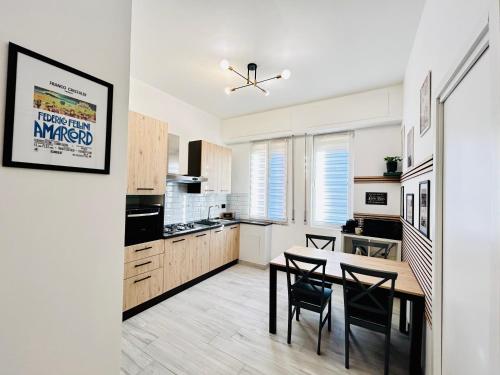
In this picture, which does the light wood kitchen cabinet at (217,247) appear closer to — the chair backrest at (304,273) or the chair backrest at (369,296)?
the chair backrest at (304,273)

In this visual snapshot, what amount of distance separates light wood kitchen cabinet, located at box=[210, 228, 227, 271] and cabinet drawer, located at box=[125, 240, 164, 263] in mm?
1049

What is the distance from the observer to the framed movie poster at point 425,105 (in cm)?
165

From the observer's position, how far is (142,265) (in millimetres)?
2654

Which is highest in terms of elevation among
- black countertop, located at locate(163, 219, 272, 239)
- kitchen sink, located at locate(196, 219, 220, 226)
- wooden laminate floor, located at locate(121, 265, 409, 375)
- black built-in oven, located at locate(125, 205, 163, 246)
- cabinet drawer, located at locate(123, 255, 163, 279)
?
black built-in oven, located at locate(125, 205, 163, 246)

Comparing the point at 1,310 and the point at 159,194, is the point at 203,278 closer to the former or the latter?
the point at 159,194

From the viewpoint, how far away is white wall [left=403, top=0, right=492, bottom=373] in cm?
97

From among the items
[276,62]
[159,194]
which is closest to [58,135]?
[159,194]

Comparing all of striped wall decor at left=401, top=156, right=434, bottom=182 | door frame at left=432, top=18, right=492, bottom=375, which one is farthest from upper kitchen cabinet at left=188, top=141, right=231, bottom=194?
door frame at left=432, top=18, right=492, bottom=375

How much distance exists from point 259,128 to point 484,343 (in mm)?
4079

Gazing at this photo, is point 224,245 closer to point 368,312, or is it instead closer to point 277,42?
point 368,312

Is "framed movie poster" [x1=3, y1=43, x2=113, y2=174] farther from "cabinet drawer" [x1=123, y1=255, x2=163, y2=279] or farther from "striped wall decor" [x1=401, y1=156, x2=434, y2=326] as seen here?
"striped wall decor" [x1=401, y1=156, x2=434, y2=326]

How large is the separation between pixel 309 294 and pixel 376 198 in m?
2.12

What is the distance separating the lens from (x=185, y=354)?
1.99 m

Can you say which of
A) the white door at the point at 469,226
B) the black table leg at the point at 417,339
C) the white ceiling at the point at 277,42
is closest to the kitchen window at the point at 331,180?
the white ceiling at the point at 277,42
